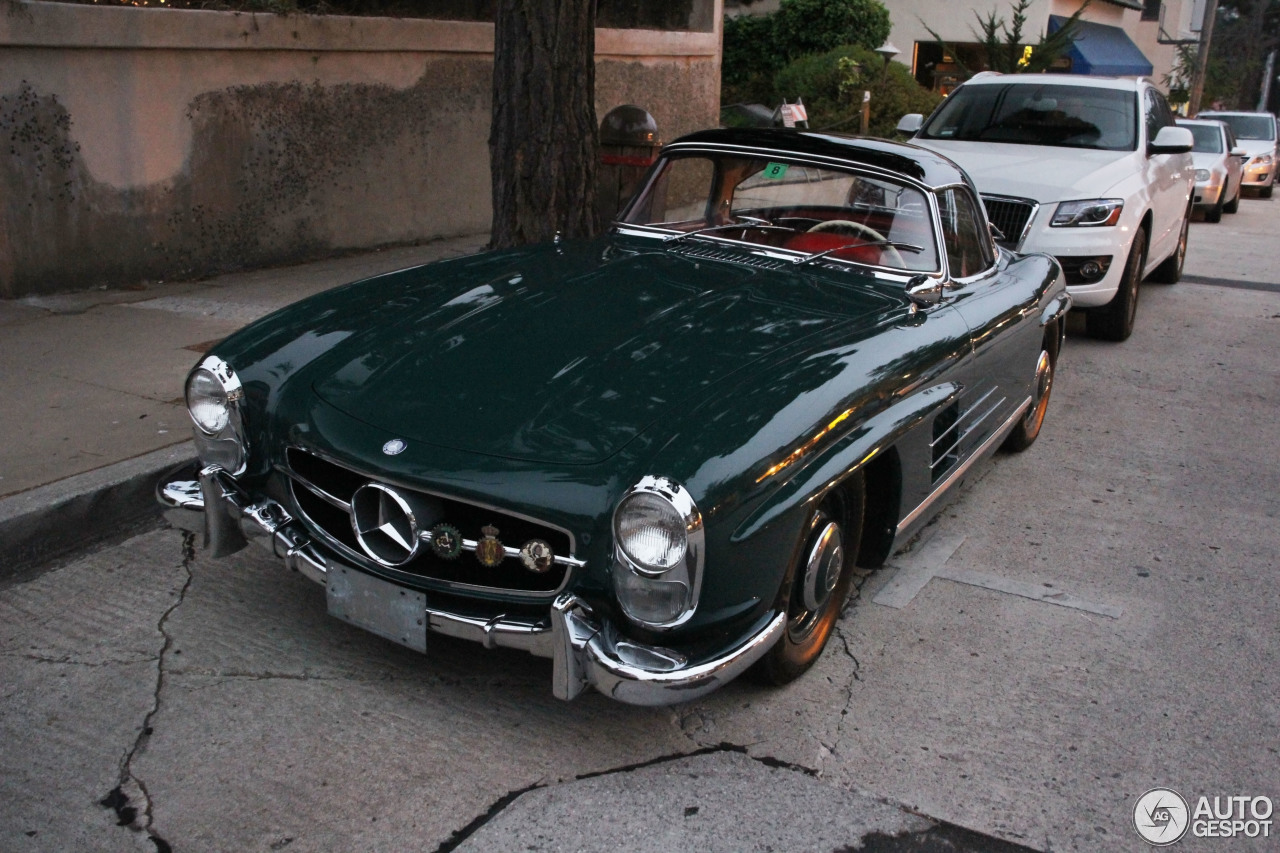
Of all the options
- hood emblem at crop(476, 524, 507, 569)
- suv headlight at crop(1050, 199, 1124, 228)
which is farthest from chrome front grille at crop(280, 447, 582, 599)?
suv headlight at crop(1050, 199, 1124, 228)

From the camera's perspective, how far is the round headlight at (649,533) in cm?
267

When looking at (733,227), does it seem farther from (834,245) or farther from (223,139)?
(223,139)

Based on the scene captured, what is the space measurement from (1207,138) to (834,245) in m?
15.1

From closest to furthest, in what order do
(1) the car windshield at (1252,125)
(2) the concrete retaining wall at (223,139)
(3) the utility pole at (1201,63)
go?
(2) the concrete retaining wall at (223,139), (1) the car windshield at (1252,125), (3) the utility pole at (1201,63)

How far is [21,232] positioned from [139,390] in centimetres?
221

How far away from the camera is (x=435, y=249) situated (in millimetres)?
9359

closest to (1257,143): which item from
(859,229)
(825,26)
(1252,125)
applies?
(1252,125)

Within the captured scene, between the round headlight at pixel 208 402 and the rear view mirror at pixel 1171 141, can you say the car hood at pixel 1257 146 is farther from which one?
the round headlight at pixel 208 402

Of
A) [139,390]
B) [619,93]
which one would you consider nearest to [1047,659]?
[139,390]

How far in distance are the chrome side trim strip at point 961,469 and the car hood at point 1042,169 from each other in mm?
2670

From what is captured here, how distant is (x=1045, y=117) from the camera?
8352mm

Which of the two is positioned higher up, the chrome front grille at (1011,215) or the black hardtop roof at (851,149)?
the black hardtop roof at (851,149)

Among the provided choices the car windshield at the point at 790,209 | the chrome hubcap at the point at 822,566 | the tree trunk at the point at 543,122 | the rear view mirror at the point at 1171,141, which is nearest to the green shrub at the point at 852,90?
the rear view mirror at the point at 1171,141

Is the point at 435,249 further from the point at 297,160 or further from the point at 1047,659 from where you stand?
the point at 1047,659
